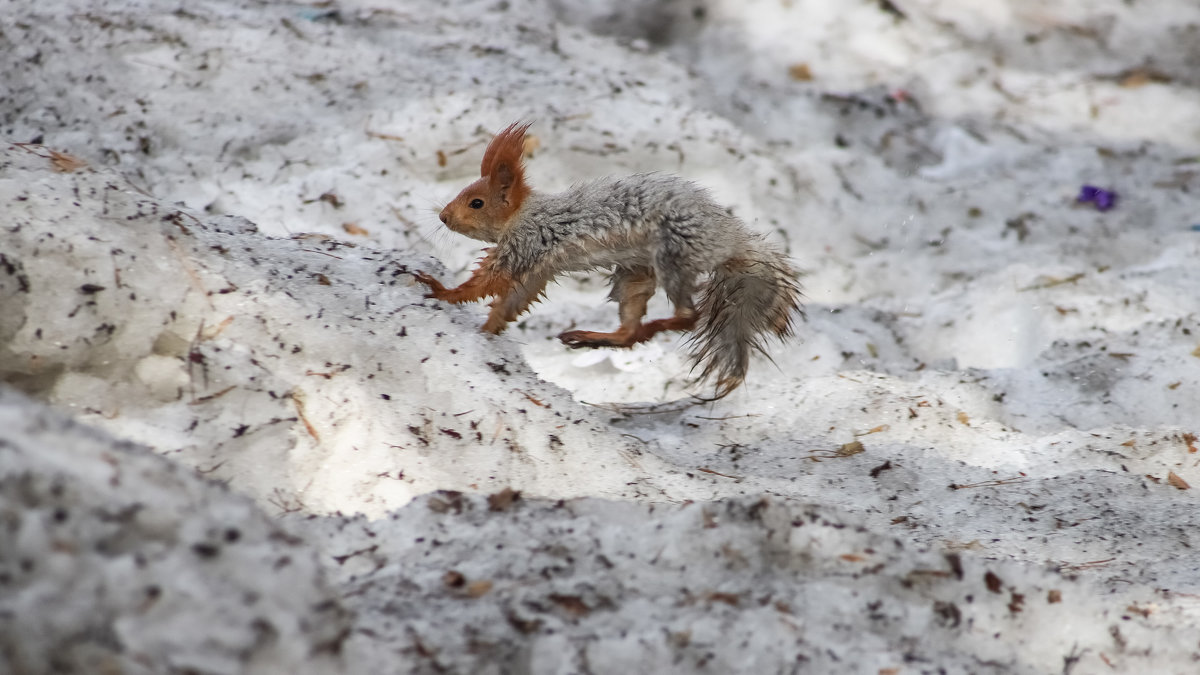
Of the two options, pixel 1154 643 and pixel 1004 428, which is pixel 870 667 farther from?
pixel 1004 428

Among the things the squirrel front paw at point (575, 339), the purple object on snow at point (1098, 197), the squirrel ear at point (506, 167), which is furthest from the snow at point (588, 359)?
the squirrel ear at point (506, 167)

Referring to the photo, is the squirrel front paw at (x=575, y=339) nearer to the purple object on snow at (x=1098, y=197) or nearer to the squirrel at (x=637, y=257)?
the squirrel at (x=637, y=257)

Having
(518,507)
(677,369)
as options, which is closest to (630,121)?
(677,369)

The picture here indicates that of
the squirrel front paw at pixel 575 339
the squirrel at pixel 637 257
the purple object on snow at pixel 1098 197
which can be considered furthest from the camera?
the purple object on snow at pixel 1098 197

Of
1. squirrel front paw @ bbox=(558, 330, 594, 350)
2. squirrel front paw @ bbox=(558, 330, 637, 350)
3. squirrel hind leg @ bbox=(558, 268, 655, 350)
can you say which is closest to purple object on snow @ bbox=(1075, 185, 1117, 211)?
squirrel hind leg @ bbox=(558, 268, 655, 350)

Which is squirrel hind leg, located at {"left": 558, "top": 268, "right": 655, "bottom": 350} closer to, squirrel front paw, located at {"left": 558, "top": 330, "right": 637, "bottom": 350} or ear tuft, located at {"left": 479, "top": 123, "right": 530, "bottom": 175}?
squirrel front paw, located at {"left": 558, "top": 330, "right": 637, "bottom": 350}

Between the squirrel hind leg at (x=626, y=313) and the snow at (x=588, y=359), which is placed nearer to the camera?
the snow at (x=588, y=359)

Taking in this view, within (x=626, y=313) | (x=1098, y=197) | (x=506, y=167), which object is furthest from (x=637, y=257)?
(x=1098, y=197)
